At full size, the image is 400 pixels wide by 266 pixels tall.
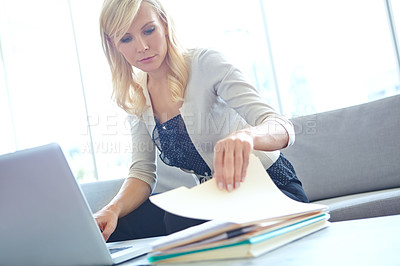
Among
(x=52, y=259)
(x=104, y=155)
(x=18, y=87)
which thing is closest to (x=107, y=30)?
(x=52, y=259)

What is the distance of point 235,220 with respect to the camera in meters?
0.63

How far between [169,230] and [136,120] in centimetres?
46

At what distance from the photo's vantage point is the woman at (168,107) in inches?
53.0

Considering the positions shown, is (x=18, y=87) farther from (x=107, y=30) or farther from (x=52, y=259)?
(x=52, y=259)

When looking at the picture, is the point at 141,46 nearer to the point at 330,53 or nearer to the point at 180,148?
the point at 180,148

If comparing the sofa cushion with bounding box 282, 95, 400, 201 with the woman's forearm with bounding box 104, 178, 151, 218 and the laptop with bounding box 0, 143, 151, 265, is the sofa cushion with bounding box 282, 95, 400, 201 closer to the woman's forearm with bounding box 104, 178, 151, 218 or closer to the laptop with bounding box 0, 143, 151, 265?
the woman's forearm with bounding box 104, 178, 151, 218

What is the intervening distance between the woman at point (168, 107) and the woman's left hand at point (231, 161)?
0.45 m

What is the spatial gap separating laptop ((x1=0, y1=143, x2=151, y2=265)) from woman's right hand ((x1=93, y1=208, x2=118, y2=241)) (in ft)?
1.34

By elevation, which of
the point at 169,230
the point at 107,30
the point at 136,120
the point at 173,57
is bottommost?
the point at 169,230

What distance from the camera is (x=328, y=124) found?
2.11 m

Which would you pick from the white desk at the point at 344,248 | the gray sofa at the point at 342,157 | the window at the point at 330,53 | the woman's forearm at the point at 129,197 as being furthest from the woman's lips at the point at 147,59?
the window at the point at 330,53

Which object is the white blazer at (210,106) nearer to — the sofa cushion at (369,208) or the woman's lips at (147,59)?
the woman's lips at (147,59)

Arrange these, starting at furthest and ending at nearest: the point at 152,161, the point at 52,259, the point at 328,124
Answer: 1. the point at 328,124
2. the point at 152,161
3. the point at 52,259

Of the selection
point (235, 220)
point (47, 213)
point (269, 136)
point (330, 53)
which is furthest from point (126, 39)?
point (330, 53)
